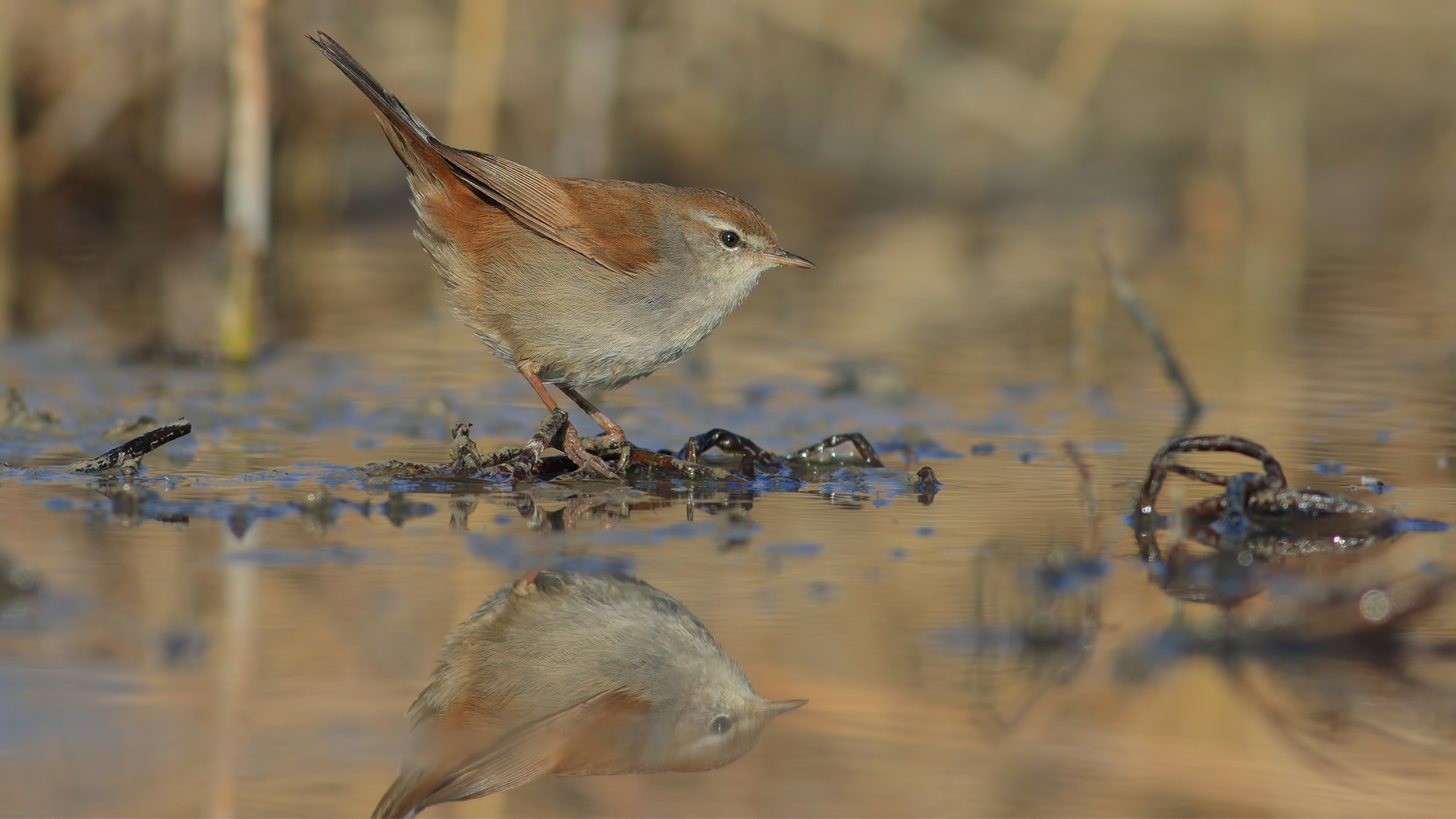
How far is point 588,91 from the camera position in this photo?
13047 mm

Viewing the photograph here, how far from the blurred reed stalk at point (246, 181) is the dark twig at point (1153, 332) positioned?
139 inches

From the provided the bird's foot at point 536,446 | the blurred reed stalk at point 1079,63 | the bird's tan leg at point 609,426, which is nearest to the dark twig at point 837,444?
the bird's tan leg at point 609,426

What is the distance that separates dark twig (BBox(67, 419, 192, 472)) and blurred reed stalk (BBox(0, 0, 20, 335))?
5015 mm

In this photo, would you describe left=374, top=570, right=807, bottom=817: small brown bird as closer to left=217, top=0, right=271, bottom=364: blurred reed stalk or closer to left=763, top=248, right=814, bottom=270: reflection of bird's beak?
left=763, top=248, right=814, bottom=270: reflection of bird's beak

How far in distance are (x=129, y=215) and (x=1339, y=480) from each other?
10.4 meters

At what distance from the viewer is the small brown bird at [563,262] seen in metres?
5.30

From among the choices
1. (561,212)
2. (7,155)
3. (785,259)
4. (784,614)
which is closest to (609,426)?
(561,212)

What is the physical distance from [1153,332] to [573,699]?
3.90m

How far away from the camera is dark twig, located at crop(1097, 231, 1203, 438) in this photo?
626 cm

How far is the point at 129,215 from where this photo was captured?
42.1 ft

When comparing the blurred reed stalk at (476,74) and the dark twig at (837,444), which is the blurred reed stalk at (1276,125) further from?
the dark twig at (837,444)

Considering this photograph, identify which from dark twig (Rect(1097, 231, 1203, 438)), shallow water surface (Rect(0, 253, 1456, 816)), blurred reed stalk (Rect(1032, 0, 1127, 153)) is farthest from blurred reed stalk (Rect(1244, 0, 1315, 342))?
shallow water surface (Rect(0, 253, 1456, 816))

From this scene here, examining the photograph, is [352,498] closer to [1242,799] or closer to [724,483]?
[724,483]

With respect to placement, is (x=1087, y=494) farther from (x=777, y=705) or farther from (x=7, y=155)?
(x=7, y=155)
